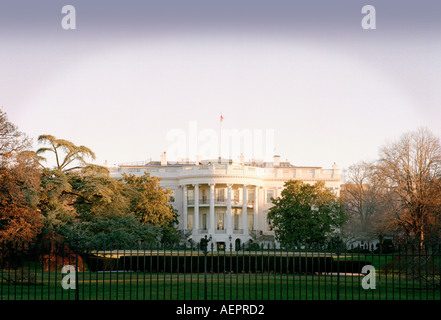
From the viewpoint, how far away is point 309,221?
174 ft

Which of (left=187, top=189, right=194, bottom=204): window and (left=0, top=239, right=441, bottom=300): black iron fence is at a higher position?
(left=187, top=189, right=194, bottom=204): window

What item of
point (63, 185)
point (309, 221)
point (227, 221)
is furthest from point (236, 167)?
point (63, 185)

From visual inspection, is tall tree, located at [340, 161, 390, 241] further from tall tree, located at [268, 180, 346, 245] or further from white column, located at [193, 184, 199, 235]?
white column, located at [193, 184, 199, 235]

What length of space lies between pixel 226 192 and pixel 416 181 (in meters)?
36.3

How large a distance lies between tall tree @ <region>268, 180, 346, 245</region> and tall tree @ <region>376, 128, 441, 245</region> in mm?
10453

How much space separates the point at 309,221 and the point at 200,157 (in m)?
32.7

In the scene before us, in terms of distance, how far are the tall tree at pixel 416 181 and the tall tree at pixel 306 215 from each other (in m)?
10.5

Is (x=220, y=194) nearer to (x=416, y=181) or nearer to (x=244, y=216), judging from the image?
(x=244, y=216)

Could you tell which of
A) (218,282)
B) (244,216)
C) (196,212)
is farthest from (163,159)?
(218,282)

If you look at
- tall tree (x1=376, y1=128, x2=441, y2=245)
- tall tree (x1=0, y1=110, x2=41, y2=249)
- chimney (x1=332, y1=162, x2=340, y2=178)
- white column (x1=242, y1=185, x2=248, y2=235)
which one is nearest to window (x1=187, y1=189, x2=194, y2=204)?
white column (x1=242, y1=185, x2=248, y2=235)

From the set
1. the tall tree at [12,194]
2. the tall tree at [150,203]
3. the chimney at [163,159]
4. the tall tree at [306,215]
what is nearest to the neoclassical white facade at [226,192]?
the chimney at [163,159]

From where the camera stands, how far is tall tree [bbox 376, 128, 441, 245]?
37656 mm
